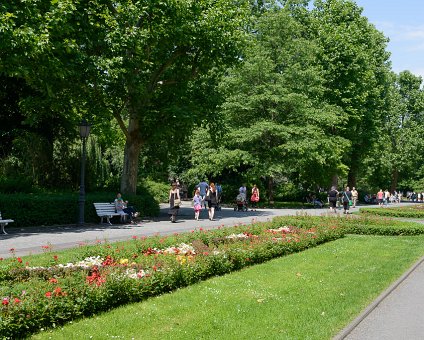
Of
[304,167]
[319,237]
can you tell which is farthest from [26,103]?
[304,167]

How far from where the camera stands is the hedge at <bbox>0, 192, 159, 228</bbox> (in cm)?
1692

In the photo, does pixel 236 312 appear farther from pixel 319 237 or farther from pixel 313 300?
pixel 319 237

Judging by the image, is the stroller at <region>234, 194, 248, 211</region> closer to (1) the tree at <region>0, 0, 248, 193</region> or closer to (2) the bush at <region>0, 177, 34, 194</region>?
(1) the tree at <region>0, 0, 248, 193</region>

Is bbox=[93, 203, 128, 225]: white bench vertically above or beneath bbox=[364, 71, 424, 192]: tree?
beneath

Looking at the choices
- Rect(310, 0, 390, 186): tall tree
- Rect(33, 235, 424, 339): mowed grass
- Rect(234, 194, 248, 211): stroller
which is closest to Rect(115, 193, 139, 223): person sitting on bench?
Rect(33, 235, 424, 339): mowed grass

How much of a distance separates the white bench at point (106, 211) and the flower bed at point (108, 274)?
28.0 feet

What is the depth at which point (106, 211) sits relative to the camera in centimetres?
2034

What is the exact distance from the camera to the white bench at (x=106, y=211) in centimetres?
2005

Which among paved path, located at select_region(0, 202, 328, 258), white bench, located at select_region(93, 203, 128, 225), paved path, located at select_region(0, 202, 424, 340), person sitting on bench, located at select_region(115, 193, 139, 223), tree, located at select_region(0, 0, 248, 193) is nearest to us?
paved path, located at select_region(0, 202, 424, 340)

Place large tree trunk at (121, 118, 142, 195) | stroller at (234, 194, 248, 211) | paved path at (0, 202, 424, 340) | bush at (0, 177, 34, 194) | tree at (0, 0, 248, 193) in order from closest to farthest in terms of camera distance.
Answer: paved path at (0, 202, 424, 340)
tree at (0, 0, 248, 193)
bush at (0, 177, 34, 194)
large tree trunk at (121, 118, 142, 195)
stroller at (234, 194, 248, 211)

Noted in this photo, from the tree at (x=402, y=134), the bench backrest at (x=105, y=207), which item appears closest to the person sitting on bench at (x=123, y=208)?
the bench backrest at (x=105, y=207)

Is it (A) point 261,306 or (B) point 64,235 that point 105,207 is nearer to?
(B) point 64,235

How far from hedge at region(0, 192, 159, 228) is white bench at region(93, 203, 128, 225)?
267 millimetres

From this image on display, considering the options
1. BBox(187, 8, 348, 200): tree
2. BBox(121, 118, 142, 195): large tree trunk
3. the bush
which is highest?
BBox(187, 8, 348, 200): tree
